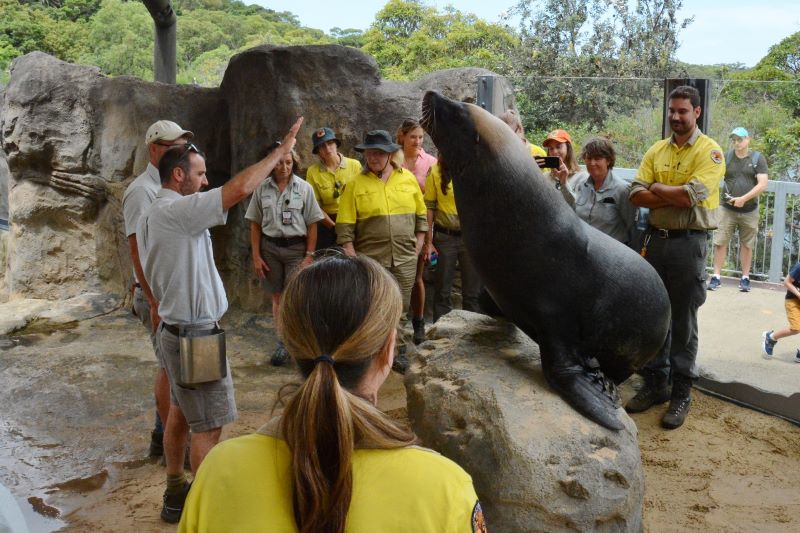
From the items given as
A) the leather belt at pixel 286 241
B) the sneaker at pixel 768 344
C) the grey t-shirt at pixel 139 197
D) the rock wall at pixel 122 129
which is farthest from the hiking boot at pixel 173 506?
the sneaker at pixel 768 344

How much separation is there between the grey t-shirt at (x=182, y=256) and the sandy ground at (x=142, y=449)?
3.35 feet

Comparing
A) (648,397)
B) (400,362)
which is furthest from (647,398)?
(400,362)

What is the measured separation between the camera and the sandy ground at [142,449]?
3.63 m

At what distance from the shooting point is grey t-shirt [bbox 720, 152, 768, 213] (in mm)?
7035

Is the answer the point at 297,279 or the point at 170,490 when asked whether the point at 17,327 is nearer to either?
the point at 170,490

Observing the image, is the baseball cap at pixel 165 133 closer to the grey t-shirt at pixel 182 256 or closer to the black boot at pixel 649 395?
the grey t-shirt at pixel 182 256

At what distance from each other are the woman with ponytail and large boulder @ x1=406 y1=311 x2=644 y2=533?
1.74 metres

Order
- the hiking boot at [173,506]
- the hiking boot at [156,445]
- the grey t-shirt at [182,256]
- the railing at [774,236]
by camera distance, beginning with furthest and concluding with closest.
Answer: the railing at [774,236] < the hiking boot at [156,445] < the hiking boot at [173,506] < the grey t-shirt at [182,256]

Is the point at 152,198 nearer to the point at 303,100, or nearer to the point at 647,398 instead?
the point at 303,100

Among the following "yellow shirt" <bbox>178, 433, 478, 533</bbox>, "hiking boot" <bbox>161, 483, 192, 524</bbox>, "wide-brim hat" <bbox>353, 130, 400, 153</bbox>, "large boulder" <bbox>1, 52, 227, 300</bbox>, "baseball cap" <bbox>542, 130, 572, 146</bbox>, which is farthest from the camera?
"large boulder" <bbox>1, 52, 227, 300</bbox>

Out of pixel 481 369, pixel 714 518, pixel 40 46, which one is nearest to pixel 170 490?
pixel 481 369

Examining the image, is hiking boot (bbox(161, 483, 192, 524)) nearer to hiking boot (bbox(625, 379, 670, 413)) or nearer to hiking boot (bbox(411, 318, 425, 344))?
hiking boot (bbox(411, 318, 425, 344))

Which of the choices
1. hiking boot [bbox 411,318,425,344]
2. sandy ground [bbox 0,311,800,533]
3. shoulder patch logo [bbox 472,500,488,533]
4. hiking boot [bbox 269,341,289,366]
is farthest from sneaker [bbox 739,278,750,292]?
shoulder patch logo [bbox 472,500,488,533]

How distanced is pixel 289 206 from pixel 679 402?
118 inches
